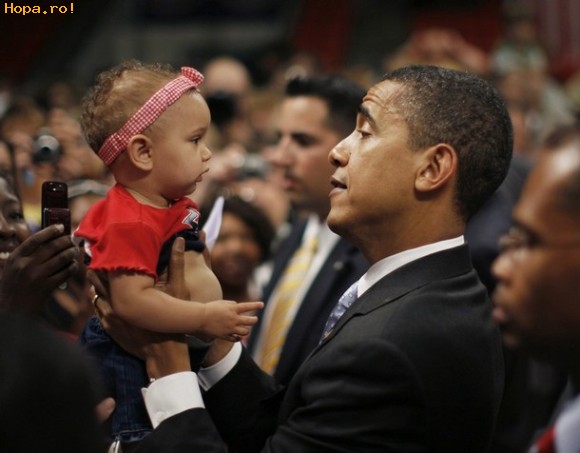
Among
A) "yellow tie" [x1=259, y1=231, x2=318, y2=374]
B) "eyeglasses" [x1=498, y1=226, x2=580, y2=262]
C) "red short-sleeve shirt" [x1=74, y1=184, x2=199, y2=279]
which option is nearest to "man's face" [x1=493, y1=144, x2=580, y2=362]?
"eyeglasses" [x1=498, y1=226, x2=580, y2=262]

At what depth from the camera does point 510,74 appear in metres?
8.40

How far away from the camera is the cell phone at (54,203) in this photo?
284cm

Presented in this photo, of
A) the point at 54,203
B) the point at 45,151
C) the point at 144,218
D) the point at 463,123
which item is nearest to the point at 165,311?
the point at 144,218

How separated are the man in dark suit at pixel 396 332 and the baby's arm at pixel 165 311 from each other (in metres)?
0.10

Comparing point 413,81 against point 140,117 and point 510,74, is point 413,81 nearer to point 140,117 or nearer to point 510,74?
point 140,117

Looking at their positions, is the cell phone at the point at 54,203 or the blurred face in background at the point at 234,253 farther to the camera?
the blurred face in background at the point at 234,253

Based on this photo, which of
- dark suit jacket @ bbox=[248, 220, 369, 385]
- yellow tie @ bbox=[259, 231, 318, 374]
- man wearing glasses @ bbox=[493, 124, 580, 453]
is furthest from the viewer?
yellow tie @ bbox=[259, 231, 318, 374]

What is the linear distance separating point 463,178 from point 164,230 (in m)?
0.78

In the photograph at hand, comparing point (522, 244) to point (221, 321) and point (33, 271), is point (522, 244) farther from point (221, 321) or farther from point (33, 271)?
point (33, 271)

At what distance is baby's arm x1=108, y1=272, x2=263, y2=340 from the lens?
2609 millimetres

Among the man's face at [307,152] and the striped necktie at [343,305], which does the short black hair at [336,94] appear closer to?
the man's face at [307,152]

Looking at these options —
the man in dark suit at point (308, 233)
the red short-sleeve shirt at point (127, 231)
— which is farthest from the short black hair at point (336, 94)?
the red short-sleeve shirt at point (127, 231)

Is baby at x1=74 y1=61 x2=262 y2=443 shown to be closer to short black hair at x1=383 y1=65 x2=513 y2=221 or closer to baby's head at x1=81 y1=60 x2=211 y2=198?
baby's head at x1=81 y1=60 x2=211 y2=198

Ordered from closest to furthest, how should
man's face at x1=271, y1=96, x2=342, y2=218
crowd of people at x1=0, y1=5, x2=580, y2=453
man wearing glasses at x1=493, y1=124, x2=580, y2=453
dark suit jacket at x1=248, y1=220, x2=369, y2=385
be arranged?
man wearing glasses at x1=493, y1=124, x2=580, y2=453, crowd of people at x1=0, y1=5, x2=580, y2=453, dark suit jacket at x1=248, y1=220, x2=369, y2=385, man's face at x1=271, y1=96, x2=342, y2=218
